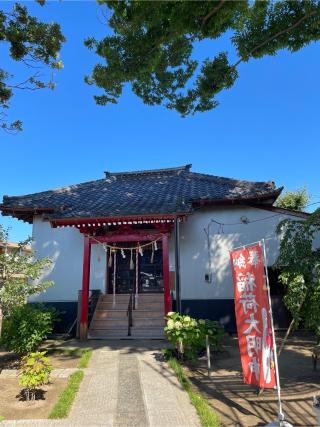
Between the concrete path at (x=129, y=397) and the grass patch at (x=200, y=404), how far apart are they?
106 mm

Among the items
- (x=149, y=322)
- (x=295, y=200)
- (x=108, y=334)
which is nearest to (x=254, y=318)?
(x=149, y=322)

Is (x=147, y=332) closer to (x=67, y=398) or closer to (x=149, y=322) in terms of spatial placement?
(x=149, y=322)

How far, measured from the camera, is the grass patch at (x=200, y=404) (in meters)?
5.04

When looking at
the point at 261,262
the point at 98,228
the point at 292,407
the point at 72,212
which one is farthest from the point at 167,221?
the point at 292,407

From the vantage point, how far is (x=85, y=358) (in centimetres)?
914

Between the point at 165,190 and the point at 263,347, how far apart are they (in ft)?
35.5

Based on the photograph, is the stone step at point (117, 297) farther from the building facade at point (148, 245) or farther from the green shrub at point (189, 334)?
the green shrub at point (189, 334)

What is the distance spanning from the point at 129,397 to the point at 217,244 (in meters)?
8.14

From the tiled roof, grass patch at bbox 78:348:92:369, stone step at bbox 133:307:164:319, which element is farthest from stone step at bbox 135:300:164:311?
the tiled roof

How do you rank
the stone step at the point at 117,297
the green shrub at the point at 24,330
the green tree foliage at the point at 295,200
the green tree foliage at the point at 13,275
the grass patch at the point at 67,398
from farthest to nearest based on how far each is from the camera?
the green tree foliage at the point at 295,200 < the stone step at the point at 117,297 < the green shrub at the point at 24,330 < the green tree foliage at the point at 13,275 < the grass patch at the point at 67,398

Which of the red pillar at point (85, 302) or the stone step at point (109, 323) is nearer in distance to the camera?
the red pillar at point (85, 302)

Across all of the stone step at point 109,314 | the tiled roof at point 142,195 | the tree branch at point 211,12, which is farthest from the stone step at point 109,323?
the tree branch at point 211,12

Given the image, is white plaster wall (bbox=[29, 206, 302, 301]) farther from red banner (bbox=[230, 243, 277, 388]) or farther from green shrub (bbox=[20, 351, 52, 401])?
green shrub (bbox=[20, 351, 52, 401])

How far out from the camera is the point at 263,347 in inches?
219
